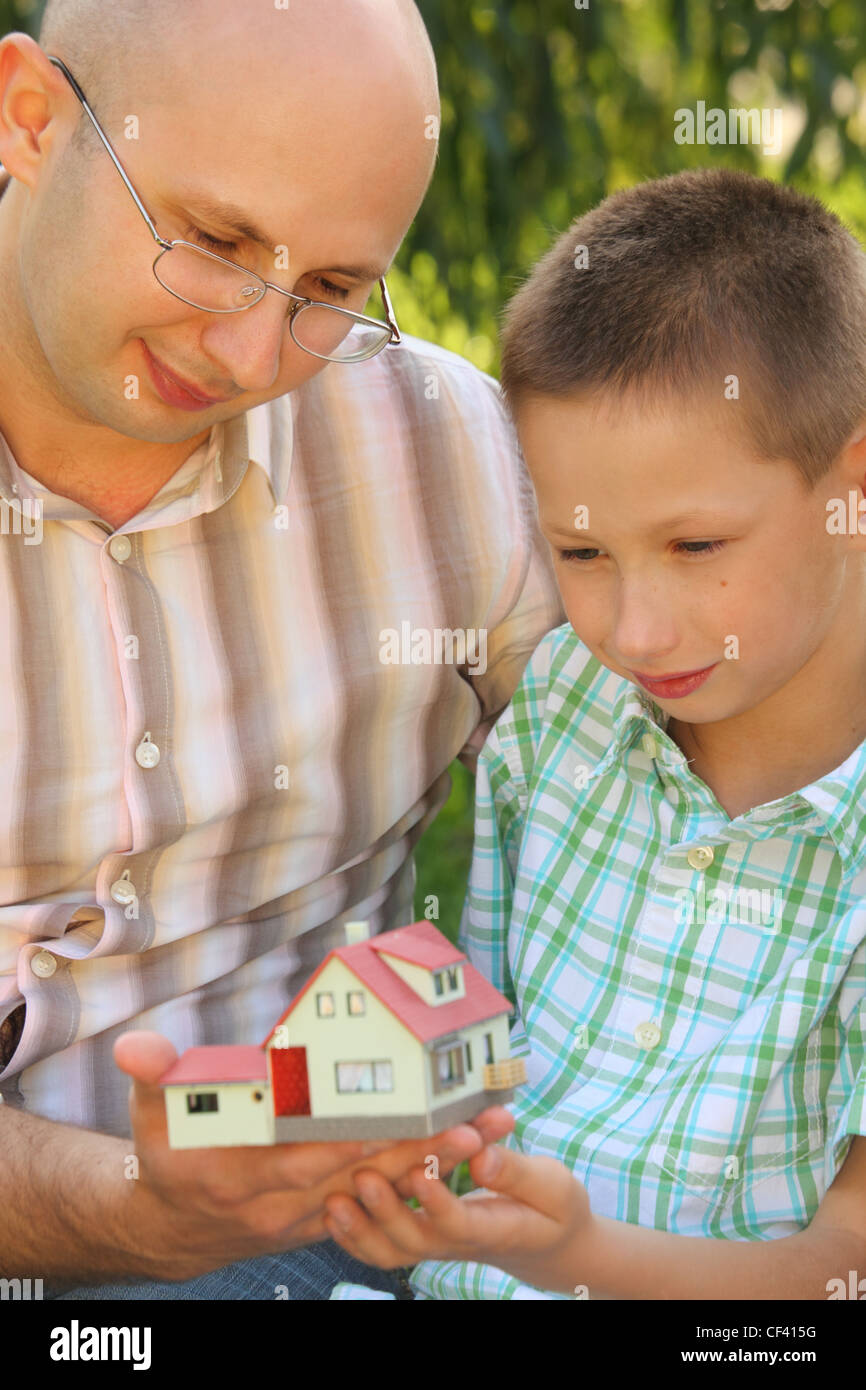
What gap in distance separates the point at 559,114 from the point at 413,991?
315 cm

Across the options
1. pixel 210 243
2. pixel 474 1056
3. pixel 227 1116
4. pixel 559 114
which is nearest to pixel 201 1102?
pixel 227 1116

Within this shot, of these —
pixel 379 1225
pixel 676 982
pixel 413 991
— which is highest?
pixel 413 991

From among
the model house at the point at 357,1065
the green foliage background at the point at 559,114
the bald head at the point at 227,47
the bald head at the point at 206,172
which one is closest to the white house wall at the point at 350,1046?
the model house at the point at 357,1065

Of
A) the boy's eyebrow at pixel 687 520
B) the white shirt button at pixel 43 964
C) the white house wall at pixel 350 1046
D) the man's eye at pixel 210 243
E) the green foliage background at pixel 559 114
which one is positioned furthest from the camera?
the green foliage background at pixel 559 114

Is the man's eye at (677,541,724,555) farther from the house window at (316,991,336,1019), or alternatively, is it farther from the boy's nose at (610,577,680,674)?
the house window at (316,991,336,1019)

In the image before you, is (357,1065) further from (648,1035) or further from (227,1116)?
(648,1035)

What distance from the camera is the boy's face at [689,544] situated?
62.6 inches

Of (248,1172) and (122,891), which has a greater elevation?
(122,891)

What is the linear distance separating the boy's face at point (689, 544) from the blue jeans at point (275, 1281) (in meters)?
0.84

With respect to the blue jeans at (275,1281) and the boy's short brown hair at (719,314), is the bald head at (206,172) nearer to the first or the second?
the boy's short brown hair at (719,314)

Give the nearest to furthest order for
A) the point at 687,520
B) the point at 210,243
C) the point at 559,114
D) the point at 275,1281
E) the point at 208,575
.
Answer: the point at 687,520, the point at 210,243, the point at 275,1281, the point at 208,575, the point at 559,114

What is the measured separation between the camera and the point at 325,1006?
52.8 inches

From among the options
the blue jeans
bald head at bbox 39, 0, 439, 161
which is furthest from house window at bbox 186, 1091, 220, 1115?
bald head at bbox 39, 0, 439, 161

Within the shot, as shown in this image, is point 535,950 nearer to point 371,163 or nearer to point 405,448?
point 405,448
